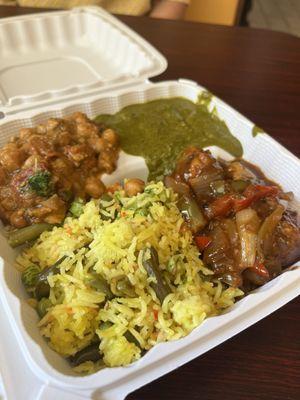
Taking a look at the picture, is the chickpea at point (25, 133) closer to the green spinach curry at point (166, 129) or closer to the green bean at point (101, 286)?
the green spinach curry at point (166, 129)

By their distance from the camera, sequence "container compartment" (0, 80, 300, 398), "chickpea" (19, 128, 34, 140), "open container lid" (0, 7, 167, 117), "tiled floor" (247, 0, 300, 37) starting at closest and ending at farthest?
"container compartment" (0, 80, 300, 398) → "chickpea" (19, 128, 34, 140) → "open container lid" (0, 7, 167, 117) → "tiled floor" (247, 0, 300, 37)

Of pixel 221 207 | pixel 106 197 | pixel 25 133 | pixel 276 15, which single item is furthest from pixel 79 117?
pixel 276 15

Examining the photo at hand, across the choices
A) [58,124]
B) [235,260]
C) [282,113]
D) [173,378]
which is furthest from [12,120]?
[282,113]

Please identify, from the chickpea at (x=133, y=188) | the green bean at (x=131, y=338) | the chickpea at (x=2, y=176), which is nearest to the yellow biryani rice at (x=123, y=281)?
the green bean at (x=131, y=338)

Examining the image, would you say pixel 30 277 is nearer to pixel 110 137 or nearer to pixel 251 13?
pixel 110 137

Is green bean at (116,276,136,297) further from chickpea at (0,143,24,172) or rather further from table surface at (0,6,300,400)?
chickpea at (0,143,24,172)

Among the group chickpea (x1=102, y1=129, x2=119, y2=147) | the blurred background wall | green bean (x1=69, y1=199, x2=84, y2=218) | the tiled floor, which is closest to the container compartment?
green bean (x1=69, y1=199, x2=84, y2=218)

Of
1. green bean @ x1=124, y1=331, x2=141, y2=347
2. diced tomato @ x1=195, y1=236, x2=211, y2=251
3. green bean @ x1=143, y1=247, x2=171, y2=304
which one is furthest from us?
diced tomato @ x1=195, y1=236, x2=211, y2=251

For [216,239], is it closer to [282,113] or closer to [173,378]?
[173,378]
